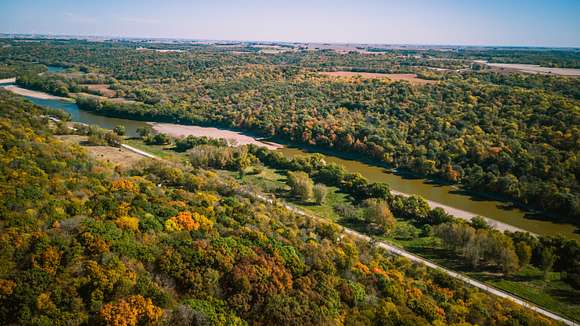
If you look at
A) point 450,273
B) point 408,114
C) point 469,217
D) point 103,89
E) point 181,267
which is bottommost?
point 450,273

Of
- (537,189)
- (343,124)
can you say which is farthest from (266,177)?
(537,189)

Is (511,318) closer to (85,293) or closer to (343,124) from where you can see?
(85,293)

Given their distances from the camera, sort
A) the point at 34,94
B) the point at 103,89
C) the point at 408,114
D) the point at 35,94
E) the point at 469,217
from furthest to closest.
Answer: the point at 103,89 < the point at 35,94 < the point at 34,94 < the point at 408,114 < the point at 469,217

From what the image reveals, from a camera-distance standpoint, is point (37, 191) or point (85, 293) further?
point (37, 191)

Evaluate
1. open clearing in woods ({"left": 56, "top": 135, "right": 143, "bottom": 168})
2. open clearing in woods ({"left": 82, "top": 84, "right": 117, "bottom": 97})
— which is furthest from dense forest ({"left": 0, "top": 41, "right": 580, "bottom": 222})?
open clearing in woods ({"left": 56, "top": 135, "right": 143, "bottom": 168})

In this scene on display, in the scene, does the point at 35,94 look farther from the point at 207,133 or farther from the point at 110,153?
the point at 110,153

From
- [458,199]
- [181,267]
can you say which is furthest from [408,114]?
[181,267]
